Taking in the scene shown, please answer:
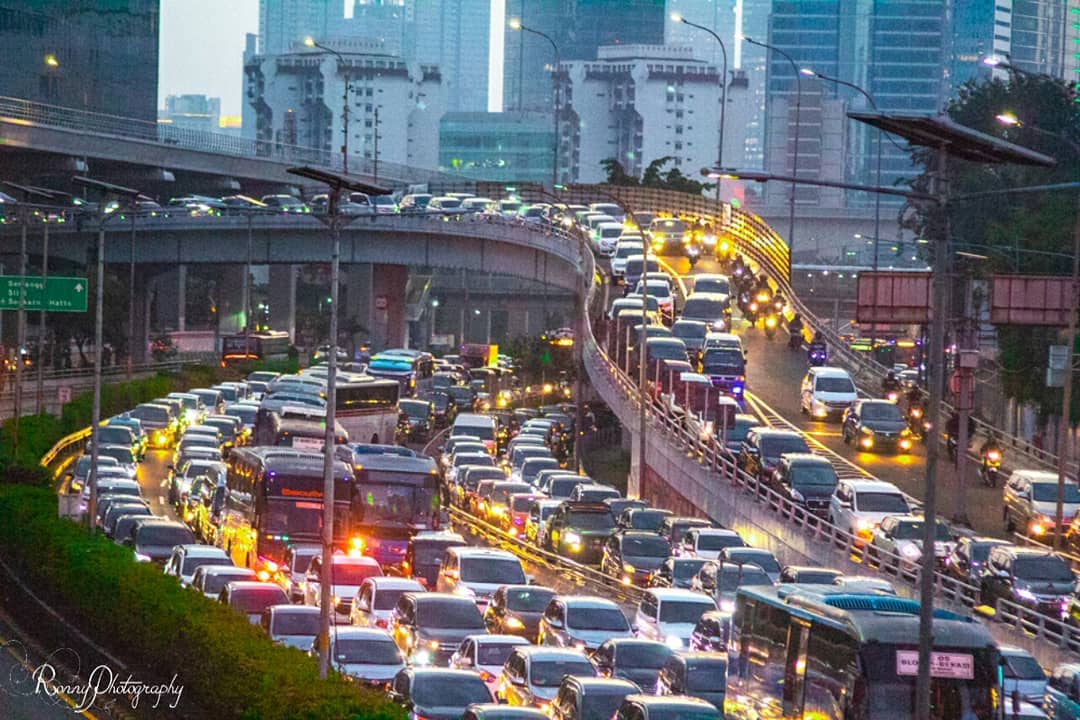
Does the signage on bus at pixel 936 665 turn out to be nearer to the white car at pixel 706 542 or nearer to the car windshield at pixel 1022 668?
the car windshield at pixel 1022 668

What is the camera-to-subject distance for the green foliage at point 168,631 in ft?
63.2

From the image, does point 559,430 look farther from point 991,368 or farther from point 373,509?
point 373,509

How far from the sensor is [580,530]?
136 feet

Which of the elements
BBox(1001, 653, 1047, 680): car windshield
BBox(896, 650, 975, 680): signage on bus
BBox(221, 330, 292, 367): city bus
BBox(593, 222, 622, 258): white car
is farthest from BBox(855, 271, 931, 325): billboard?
BBox(221, 330, 292, 367): city bus

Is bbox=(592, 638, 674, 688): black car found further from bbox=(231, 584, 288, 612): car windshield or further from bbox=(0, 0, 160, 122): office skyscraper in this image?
bbox=(0, 0, 160, 122): office skyscraper

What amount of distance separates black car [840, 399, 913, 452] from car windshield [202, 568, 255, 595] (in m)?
25.4

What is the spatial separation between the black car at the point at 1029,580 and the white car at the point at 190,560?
1237 centimetres

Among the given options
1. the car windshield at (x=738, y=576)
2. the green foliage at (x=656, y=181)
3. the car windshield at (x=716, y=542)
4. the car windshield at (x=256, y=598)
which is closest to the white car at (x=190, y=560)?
the car windshield at (x=256, y=598)

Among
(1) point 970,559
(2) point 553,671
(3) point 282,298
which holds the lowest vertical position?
(3) point 282,298

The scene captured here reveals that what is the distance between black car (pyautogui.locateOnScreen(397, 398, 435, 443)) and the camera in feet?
236

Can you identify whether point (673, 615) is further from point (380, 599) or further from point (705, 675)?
point (705, 675)

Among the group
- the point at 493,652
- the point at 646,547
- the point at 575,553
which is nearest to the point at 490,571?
the point at 646,547

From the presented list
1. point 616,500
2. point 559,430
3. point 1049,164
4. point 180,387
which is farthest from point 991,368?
point 1049,164

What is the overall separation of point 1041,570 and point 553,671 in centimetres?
1390
